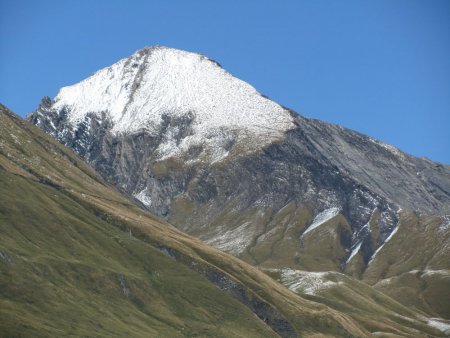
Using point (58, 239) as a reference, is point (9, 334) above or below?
below

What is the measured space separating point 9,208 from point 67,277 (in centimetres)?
3308

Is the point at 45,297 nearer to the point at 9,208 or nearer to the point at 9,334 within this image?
the point at 9,334

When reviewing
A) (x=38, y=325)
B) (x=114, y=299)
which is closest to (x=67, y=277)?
(x=114, y=299)

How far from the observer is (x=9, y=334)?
4875 inches

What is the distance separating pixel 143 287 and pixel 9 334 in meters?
75.0

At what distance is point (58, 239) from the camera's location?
195 m

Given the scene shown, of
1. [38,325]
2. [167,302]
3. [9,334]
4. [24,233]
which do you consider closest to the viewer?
[9,334]

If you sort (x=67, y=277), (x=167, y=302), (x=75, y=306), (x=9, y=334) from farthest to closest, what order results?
1. (x=167, y=302)
2. (x=67, y=277)
3. (x=75, y=306)
4. (x=9, y=334)

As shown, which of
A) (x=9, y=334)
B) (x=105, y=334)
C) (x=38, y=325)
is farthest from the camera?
(x=105, y=334)

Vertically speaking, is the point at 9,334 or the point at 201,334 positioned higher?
the point at 201,334

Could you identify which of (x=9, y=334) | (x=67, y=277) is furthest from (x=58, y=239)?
(x=9, y=334)

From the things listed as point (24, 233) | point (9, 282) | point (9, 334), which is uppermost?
point (24, 233)

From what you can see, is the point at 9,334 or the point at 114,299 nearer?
the point at 9,334

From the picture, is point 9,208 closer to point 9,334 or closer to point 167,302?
point 167,302
